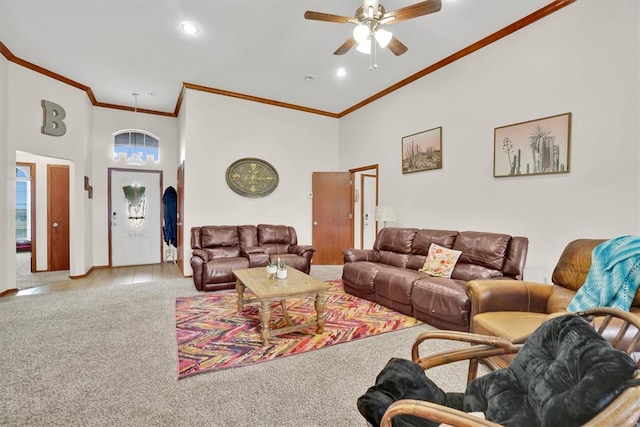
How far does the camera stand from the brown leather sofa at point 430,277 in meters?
2.84

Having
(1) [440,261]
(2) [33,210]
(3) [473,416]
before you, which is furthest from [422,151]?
(2) [33,210]

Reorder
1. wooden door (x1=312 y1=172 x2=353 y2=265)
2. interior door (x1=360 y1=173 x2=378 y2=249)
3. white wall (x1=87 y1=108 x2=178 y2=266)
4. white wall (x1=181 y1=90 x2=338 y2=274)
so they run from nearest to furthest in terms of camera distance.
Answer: white wall (x1=181 y1=90 x2=338 y2=274) → white wall (x1=87 y1=108 x2=178 y2=266) → wooden door (x1=312 y1=172 x2=353 y2=265) → interior door (x1=360 y1=173 x2=378 y2=249)

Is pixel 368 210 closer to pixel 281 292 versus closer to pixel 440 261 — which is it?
pixel 440 261

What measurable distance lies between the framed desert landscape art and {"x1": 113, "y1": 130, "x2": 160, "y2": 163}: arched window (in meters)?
5.28

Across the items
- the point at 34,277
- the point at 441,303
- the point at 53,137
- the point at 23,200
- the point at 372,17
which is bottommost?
the point at 34,277

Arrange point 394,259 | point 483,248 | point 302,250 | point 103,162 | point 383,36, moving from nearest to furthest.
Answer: point 383,36, point 483,248, point 394,259, point 302,250, point 103,162

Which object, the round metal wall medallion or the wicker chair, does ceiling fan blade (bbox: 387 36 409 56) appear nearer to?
the wicker chair

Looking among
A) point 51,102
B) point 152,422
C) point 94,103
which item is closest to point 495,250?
point 152,422

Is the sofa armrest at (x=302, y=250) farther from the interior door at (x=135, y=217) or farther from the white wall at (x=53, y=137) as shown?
the white wall at (x=53, y=137)

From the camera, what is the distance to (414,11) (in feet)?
8.18

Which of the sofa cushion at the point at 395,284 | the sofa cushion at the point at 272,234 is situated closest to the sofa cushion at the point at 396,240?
the sofa cushion at the point at 395,284

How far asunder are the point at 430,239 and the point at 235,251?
312 centimetres

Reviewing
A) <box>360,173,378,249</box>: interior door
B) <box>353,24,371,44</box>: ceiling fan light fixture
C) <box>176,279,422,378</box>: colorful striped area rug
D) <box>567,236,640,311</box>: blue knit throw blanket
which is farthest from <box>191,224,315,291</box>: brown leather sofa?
<box>567,236,640,311</box>: blue knit throw blanket

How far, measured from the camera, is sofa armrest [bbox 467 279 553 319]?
7.69 ft
